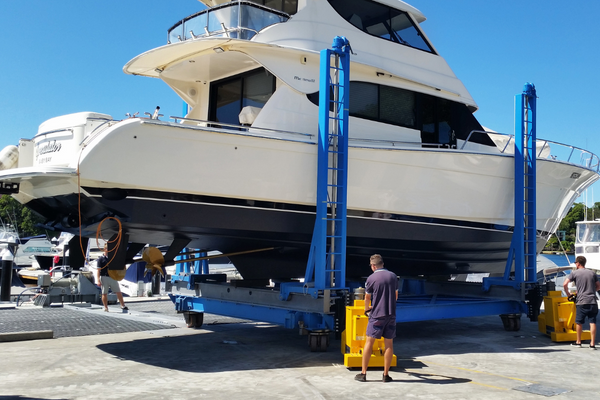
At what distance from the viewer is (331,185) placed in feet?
18.7

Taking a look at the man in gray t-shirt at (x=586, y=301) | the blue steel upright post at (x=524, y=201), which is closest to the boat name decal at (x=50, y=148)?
the blue steel upright post at (x=524, y=201)

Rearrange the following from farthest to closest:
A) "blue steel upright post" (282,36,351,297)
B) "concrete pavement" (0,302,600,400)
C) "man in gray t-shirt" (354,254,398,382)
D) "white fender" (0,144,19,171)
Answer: "white fender" (0,144,19,171)
"blue steel upright post" (282,36,351,297)
"man in gray t-shirt" (354,254,398,382)
"concrete pavement" (0,302,600,400)

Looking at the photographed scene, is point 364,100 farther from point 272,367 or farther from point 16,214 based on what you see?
point 16,214

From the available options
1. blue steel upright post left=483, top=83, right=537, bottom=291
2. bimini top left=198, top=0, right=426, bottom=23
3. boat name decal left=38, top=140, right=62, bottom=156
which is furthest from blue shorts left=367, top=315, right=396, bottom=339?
bimini top left=198, top=0, right=426, bottom=23

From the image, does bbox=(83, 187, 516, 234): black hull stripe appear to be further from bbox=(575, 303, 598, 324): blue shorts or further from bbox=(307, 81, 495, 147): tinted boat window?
bbox=(575, 303, 598, 324): blue shorts

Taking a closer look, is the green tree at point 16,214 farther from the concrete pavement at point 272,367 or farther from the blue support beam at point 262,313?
the concrete pavement at point 272,367

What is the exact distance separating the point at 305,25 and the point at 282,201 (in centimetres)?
222

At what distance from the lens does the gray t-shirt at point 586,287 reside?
6205 millimetres

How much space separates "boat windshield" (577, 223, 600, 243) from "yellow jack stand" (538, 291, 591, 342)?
10.7 m

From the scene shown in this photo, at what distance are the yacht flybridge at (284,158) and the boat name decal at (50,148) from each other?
0.06 feet

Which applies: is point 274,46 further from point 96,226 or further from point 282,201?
point 96,226

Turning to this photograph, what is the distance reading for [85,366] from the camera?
4980 mm

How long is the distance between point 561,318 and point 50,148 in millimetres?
6104

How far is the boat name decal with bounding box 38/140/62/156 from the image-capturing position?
5720 mm
